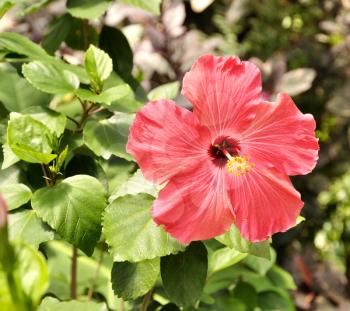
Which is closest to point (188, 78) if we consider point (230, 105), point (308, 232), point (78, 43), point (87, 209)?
point (230, 105)

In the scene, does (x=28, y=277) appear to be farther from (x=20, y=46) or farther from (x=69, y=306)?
(x=20, y=46)

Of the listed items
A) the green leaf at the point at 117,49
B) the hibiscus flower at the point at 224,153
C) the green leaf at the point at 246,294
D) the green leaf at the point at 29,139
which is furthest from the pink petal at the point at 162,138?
the green leaf at the point at 246,294

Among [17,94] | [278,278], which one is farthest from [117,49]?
[278,278]

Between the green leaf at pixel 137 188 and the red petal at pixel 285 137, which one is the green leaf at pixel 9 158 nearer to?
the green leaf at pixel 137 188

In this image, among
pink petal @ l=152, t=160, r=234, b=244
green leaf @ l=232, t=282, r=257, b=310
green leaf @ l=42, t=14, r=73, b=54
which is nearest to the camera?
pink petal @ l=152, t=160, r=234, b=244

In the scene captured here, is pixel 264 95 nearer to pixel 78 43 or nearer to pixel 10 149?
pixel 78 43

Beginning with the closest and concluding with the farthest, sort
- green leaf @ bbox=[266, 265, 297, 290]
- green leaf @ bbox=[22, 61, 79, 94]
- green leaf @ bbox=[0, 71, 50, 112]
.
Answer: green leaf @ bbox=[22, 61, 79, 94]
green leaf @ bbox=[0, 71, 50, 112]
green leaf @ bbox=[266, 265, 297, 290]

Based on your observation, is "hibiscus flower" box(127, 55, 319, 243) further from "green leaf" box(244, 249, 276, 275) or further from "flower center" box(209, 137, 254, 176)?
"green leaf" box(244, 249, 276, 275)

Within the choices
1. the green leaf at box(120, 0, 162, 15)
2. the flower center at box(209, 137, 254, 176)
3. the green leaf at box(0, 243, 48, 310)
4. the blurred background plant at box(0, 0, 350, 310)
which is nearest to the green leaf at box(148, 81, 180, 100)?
the blurred background plant at box(0, 0, 350, 310)
